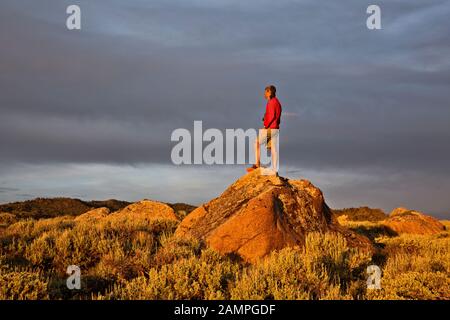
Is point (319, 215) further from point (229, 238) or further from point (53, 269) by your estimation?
point (53, 269)

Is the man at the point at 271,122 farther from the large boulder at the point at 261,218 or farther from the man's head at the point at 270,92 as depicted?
the large boulder at the point at 261,218

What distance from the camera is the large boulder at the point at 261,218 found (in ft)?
35.1

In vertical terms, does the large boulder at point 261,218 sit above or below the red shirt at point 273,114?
below

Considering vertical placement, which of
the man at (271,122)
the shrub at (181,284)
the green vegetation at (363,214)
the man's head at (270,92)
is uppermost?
the man's head at (270,92)

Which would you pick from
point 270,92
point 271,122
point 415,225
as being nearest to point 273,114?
point 271,122

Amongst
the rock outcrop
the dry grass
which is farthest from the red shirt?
the rock outcrop

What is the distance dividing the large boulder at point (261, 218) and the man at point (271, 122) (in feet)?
2.70

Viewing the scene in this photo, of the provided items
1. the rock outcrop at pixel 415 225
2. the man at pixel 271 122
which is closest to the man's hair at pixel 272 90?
the man at pixel 271 122

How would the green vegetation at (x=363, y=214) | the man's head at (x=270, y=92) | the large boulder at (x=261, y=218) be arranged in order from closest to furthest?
the large boulder at (x=261, y=218) < the man's head at (x=270, y=92) < the green vegetation at (x=363, y=214)

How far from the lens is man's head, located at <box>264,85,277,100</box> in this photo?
42.8 ft

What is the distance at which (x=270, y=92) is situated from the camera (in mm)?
13047

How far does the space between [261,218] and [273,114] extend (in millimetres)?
3432

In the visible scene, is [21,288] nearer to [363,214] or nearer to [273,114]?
[273,114]
